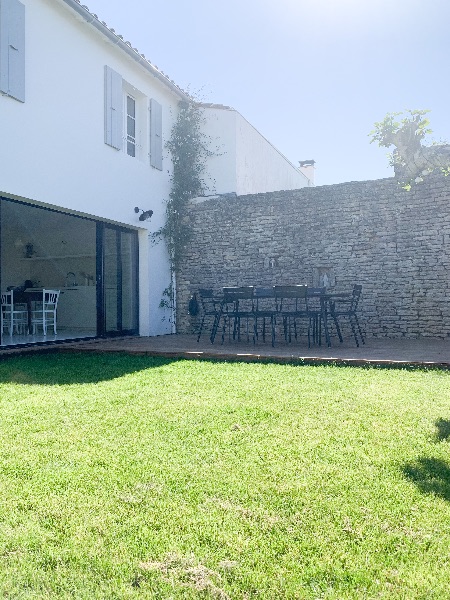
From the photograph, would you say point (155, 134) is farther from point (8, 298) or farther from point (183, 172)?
point (8, 298)

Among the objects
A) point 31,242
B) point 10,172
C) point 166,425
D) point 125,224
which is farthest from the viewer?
point 31,242

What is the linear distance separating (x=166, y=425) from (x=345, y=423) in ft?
3.69

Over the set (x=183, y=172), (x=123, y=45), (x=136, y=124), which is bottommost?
(x=183, y=172)

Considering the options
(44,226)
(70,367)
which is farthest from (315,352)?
(44,226)

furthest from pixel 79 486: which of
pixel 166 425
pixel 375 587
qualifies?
pixel 375 587

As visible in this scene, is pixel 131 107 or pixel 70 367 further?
pixel 131 107

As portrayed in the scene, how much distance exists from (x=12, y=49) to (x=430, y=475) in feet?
22.1

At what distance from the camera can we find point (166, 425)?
120 inches

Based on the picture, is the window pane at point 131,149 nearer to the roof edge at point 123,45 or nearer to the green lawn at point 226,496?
the roof edge at point 123,45

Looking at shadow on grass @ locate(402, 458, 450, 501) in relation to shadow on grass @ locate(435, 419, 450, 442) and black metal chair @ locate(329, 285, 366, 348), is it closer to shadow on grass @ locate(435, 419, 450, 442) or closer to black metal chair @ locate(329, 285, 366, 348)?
shadow on grass @ locate(435, 419, 450, 442)

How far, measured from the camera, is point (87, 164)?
25.3ft

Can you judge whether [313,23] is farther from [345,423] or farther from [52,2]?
[345,423]

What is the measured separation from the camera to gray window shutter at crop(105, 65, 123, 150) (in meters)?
8.20

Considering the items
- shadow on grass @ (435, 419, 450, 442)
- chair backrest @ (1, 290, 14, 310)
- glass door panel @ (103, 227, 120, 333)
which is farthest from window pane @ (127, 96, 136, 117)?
shadow on grass @ (435, 419, 450, 442)
